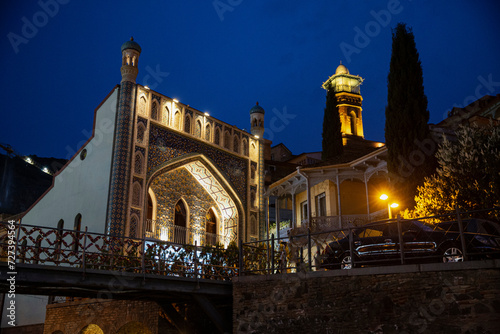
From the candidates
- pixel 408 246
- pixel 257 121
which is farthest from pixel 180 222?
pixel 408 246

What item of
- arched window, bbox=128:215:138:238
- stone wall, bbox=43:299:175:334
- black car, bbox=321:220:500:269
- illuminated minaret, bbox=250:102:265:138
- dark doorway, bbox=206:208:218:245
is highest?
illuminated minaret, bbox=250:102:265:138

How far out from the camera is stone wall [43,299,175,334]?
15.6 m

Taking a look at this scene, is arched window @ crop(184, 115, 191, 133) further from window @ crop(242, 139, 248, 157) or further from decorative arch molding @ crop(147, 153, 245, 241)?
window @ crop(242, 139, 248, 157)

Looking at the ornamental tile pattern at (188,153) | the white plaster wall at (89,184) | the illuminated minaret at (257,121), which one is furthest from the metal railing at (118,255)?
the illuminated minaret at (257,121)

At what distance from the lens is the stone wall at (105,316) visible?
15.6 m

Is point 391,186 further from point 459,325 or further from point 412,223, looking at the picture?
point 459,325

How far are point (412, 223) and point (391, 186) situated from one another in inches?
263

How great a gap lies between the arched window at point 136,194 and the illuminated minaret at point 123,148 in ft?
1.19

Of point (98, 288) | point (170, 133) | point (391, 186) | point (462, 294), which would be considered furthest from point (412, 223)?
point (170, 133)

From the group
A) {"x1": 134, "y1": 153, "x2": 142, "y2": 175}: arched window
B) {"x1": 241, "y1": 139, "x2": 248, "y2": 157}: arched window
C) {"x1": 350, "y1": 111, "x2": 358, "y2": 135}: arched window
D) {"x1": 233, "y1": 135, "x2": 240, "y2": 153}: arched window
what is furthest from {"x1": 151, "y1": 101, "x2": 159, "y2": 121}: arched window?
{"x1": 350, "y1": 111, "x2": 358, "y2": 135}: arched window

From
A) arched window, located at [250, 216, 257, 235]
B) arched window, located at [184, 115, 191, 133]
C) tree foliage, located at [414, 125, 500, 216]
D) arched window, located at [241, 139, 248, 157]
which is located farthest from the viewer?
arched window, located at [241, 139, 248, 157]

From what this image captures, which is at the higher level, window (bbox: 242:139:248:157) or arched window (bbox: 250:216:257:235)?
window (bbox: 242:139:248:157)

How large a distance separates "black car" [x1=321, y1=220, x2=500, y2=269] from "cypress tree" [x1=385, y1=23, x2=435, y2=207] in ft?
17.5

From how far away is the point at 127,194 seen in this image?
1823cm
